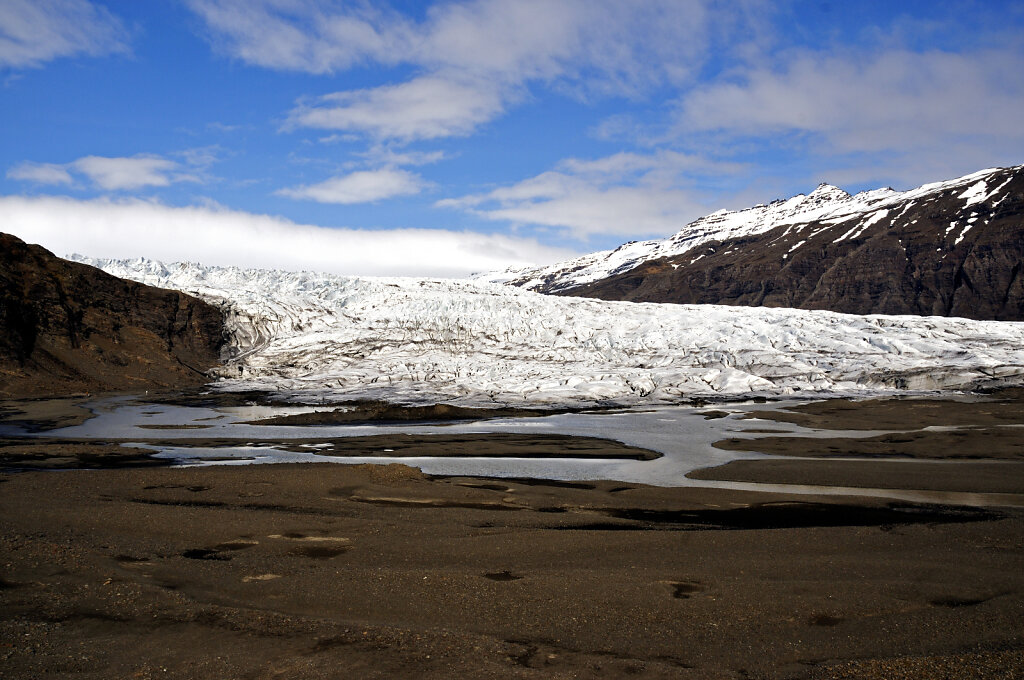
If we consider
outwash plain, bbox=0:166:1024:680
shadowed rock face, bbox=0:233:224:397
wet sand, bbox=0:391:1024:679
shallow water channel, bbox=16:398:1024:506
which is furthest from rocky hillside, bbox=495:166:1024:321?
wet sand, bbox=0:391:1024:679

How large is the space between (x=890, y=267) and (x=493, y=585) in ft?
352

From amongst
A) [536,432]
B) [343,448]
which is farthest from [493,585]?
[536,432]

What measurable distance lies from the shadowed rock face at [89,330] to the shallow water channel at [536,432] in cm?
380

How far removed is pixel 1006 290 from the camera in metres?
88.2

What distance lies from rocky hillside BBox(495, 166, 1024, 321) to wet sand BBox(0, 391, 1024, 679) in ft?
297

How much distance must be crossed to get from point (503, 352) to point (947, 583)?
1168 inches

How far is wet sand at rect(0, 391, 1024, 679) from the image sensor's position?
4.81 metres

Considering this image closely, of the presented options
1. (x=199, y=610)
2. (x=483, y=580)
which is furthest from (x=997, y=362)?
(x=199, y=610)

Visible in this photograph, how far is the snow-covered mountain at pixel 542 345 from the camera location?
29.9 meters

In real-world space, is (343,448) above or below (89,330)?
below

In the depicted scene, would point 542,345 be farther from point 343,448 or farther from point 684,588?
point 684,588

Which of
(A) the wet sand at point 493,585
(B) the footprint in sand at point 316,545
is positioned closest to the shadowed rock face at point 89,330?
(A) the wet sand at point 493,585

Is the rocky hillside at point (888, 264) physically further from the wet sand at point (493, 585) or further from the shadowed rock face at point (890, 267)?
the wet sand at point (493, 585)

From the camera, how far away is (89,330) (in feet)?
105
